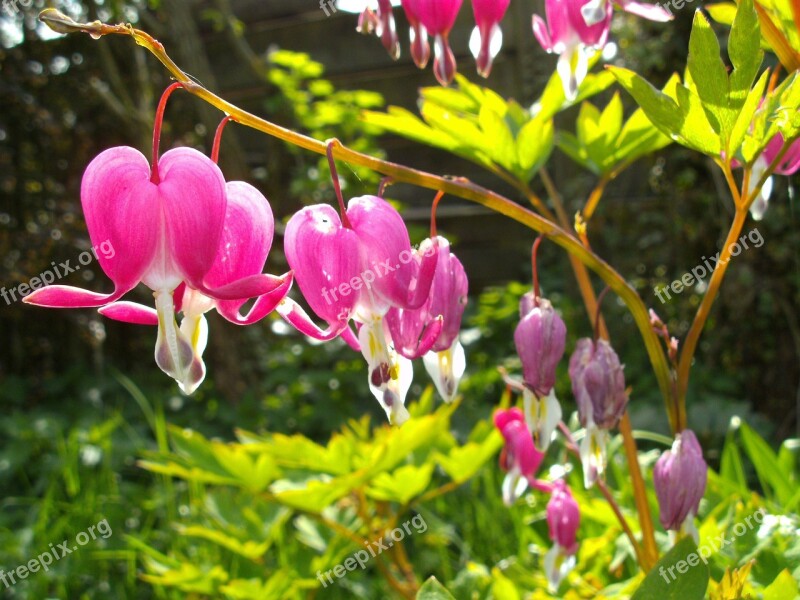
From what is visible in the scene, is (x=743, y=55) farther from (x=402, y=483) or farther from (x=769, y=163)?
(x=402, y=483)

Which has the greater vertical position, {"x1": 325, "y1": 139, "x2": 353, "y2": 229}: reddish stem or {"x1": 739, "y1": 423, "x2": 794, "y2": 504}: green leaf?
{"x1": 325, "y1": 139, "x2": 353, "y2": 229}: reddish stem

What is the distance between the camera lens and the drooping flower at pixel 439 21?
2.94 ft

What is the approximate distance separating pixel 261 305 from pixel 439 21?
422mm

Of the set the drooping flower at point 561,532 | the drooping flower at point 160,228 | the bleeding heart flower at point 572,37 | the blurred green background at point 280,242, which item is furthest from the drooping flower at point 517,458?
the blurred green background at point 280,242

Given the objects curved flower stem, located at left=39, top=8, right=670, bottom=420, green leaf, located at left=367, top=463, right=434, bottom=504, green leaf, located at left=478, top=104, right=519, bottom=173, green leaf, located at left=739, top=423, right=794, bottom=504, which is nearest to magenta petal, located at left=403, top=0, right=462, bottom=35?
green leaf, located at left=478, top=104, right=519, bottom=173

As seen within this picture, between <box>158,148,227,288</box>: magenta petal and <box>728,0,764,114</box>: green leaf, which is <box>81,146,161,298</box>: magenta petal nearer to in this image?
<box>158,148,227,288</box>: magenta petal

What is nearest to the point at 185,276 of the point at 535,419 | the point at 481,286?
the point at 535,419

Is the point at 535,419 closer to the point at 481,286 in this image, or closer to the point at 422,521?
the point at 422,521

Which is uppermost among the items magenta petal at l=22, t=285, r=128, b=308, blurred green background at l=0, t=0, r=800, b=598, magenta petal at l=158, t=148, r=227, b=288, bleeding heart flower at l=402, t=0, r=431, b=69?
bleeding heart flower at l=402, t=0, r=431, b=69

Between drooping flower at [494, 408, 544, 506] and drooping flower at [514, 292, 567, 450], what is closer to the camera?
drooping flower at [514, 292, 567, 450]

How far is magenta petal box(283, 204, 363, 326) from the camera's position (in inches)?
27.3

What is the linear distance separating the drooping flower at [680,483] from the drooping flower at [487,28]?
465mm

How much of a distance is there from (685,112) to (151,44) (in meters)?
0.45

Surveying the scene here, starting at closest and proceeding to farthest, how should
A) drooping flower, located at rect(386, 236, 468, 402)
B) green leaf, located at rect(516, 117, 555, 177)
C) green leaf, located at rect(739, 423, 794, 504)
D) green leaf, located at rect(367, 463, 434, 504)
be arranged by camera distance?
drooping flower, located at rect(386, 236, 468, 402) → green leaf, located at rect(516, 117, 555, 177) → green leaf, located at rect(367, 463, 434, 504) → green leaf, located at rect(739, 423, 794, 504)
